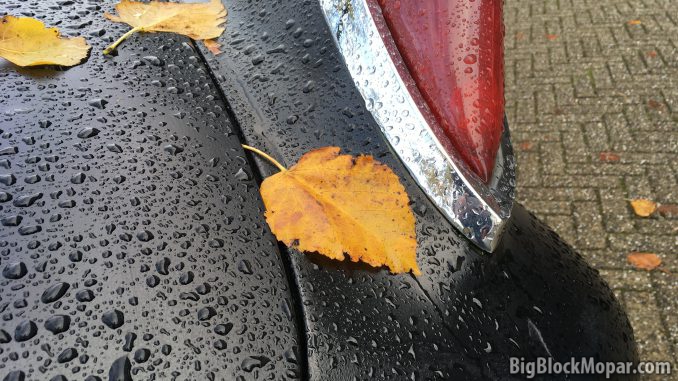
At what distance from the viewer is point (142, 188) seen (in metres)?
0.88

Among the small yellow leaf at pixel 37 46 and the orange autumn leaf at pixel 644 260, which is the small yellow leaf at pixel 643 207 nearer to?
the orange autumn leaf at pixel 644 260

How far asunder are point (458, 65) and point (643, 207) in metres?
2.24

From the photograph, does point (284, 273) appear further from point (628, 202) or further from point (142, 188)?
point (628, 202)

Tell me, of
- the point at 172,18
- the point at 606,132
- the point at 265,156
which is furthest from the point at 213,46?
the point at 606,132

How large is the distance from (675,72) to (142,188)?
12.5ft

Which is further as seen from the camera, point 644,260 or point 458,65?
point 644,260

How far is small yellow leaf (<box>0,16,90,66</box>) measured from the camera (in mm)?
1026

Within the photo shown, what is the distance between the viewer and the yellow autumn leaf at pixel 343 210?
0.91 metres

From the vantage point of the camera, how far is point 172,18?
3.91 ft

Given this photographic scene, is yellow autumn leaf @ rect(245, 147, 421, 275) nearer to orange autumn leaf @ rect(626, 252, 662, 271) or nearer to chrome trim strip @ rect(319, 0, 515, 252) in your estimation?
chrome trim strip @ rect(319, 0, 515, 252)

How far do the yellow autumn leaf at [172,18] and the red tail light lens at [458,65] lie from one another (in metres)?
0.40

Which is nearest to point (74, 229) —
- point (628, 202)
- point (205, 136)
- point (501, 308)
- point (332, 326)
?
point (205, 136)

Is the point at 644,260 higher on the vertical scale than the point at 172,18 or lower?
lower

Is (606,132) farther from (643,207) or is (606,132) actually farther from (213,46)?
(213,46)
